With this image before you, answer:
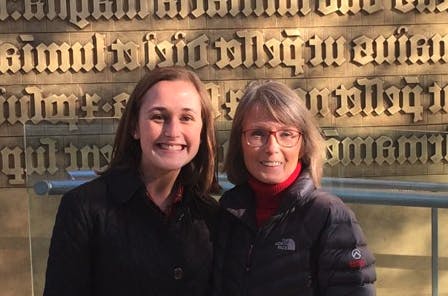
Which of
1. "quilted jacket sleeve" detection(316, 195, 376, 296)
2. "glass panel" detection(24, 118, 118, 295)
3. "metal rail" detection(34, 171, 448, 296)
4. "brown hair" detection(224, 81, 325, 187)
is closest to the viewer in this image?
"quilted jacket sleeve" detection(316, 195, 376, 296)

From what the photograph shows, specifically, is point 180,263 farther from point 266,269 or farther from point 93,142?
point 93,142

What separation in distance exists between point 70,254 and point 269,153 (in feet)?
1.85

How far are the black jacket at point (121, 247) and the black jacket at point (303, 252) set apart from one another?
0.13 m

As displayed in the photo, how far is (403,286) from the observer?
3719 millimetres

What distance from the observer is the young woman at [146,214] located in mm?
1562

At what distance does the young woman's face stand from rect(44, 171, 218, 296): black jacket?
10 cm

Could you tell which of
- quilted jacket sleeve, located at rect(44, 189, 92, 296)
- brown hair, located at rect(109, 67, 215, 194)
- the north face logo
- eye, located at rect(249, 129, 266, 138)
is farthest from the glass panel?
the north face logo

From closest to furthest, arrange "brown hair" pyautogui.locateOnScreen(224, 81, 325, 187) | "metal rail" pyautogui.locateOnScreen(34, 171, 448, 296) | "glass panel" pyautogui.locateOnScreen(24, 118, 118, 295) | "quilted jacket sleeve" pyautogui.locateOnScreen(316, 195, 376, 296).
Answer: "quilted jacket sleeve" pyautogui.locateOnScreen(316, 195, 376, 296) → "brown hair" pyautogui.locateOnScreen(224, 81, 325, 187) → "metal rail" pyautogui.locateOnScreen(34, 171, 448, 296) → "glass panel" pyautogui.locateOnScreen(24, 118, 118, 295)

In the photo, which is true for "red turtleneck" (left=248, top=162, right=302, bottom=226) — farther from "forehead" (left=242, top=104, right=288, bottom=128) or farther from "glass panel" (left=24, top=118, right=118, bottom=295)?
"glass panel" (left=24, top=118, right=118, bottom=295)

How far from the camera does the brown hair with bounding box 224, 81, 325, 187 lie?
1593 millimetres

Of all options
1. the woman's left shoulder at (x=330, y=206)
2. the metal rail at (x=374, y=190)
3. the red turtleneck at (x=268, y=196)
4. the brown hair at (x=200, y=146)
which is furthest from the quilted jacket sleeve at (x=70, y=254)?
the metal rail at (x=374, y=190)

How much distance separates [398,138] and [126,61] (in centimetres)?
228

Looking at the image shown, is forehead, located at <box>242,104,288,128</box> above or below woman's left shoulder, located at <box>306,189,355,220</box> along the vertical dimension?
above

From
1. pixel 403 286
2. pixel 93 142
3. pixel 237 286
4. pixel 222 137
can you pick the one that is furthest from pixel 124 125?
pixel 403 286
